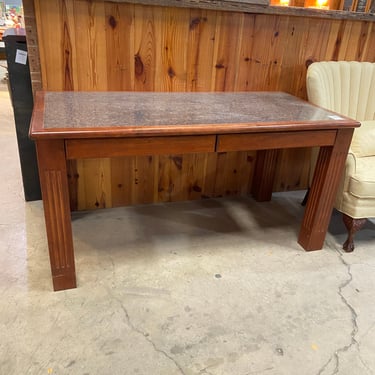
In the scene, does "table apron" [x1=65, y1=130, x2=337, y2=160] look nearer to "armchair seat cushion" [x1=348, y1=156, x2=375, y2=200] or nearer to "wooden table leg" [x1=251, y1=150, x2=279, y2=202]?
"armchair seat cushion" [x1=348, y1=156, x2=375, y2=200]

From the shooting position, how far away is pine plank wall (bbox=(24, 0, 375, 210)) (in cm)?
179

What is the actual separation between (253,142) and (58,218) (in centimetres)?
89

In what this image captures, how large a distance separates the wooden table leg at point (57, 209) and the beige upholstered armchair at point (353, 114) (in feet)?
4.65

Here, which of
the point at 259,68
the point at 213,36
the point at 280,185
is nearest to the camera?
the point at 213,36

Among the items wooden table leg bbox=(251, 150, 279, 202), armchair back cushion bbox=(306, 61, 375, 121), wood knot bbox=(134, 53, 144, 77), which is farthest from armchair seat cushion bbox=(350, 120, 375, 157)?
wood knot bbox=(134, 53, 144, 77)

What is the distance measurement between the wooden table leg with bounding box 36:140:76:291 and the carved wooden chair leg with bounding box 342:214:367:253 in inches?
56.9

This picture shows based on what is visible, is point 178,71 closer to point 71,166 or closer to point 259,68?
point 259,68

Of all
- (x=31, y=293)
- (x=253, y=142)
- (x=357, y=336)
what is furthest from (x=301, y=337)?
(x=31, y=293)

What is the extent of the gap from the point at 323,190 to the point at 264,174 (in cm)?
62

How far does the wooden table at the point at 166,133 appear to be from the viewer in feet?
4.42

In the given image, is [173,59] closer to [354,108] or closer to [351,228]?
[354,108]

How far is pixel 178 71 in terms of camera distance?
6.70 ft

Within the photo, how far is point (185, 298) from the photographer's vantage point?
1610 millimetres

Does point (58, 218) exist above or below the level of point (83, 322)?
above
